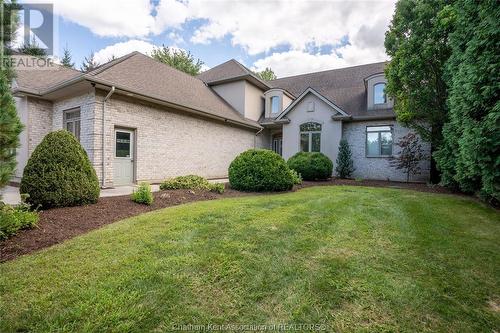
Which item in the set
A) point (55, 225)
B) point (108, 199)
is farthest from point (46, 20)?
point (55, 225)

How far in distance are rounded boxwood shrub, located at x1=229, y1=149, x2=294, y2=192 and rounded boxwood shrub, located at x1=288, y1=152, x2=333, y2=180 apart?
3436 millimetres

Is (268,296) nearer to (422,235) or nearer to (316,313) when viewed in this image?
(316,313)

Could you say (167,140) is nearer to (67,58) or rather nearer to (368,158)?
(368,158)

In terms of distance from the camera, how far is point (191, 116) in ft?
37.8

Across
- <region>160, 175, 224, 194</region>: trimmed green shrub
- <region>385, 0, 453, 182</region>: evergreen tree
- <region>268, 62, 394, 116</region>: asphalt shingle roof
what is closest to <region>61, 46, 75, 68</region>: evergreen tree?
<region>268, 62, 394, 116</region>: asphalt shingle roof

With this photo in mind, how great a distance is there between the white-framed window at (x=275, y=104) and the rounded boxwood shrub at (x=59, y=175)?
13405 millimetres

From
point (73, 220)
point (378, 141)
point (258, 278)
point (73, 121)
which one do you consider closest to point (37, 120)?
point (73, 121)

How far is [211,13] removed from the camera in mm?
11258

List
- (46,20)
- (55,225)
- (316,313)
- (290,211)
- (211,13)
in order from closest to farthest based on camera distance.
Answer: (316,313) → (55,225) → (290,211) → (46,20) → (211,13)

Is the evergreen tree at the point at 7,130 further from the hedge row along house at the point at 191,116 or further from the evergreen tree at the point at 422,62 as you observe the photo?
the evergreen tree at the point at 422,62

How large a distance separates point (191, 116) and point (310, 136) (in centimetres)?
722

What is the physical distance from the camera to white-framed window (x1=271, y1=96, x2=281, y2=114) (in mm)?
16922

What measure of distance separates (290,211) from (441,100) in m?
8.43

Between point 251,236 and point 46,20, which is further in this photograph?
point 46,20
